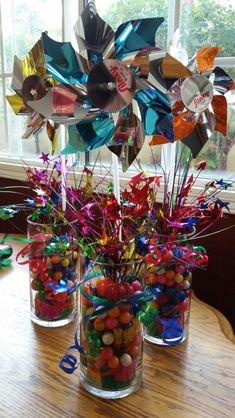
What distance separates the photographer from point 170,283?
73 cm

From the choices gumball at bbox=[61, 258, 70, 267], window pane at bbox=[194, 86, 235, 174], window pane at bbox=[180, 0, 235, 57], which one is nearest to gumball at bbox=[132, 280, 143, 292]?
gumball at bbox=[61, 258, 70, 267]

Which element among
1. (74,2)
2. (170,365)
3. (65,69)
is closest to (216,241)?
(170,365)

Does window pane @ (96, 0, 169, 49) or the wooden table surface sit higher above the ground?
window pane @ (96, 0, 169, 49)

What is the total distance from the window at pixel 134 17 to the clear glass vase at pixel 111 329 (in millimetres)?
565

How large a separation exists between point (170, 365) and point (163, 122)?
430mm

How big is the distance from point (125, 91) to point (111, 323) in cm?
34

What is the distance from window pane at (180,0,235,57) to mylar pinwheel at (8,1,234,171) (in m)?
0.57

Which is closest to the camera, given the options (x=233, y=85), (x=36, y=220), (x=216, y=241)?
(x=233, y=85)

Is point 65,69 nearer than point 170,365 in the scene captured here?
Yes

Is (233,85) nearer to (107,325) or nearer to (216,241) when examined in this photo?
(107,325)

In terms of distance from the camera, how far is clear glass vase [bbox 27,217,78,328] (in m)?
0.77

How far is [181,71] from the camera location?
0.53 meters

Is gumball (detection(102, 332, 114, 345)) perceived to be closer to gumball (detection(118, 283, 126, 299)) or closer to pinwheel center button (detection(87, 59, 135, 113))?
gumball (detection(118, 283, 126, 299))

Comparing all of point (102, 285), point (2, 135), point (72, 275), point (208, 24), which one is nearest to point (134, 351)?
point (102, 285)
